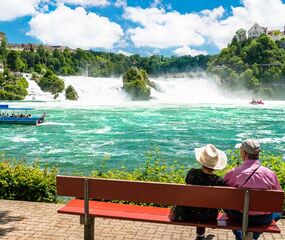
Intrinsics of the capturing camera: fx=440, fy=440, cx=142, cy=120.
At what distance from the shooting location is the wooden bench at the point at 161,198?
14.1 ft

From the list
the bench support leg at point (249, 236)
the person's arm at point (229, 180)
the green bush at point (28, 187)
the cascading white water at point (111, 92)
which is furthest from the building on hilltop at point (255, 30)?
the bench support leg at point (249, 236)

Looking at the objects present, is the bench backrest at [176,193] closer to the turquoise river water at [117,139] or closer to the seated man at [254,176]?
the seated man at [254,176]

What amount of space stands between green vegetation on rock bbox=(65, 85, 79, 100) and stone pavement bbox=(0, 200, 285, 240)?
62.8 metres

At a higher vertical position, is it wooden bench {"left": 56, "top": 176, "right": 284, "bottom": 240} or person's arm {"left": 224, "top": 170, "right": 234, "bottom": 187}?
person's arm {"left": 224, "top": 170, "right": 234, "bottom": 187}

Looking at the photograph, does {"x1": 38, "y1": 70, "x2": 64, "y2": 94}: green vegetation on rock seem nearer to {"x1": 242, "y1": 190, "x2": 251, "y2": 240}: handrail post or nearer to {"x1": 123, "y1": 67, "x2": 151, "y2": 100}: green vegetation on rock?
{"x1": 123, "y1": 67, "x2": 151, "y2": 100}: green vegetation on rock

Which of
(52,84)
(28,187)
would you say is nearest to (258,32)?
(52,84)

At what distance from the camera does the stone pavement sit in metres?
5.78

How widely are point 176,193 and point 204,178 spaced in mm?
350

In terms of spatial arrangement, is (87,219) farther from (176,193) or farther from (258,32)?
(258,32)

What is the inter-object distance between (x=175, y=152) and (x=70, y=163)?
5557 mm

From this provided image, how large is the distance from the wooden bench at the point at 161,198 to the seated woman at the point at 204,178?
2.9 inches

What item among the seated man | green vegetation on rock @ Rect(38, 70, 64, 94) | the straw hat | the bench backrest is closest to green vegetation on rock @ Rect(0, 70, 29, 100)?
green vegetation on rock @ Rect(38, 70, 64, 94)

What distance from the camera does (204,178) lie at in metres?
4.59

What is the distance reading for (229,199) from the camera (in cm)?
436
